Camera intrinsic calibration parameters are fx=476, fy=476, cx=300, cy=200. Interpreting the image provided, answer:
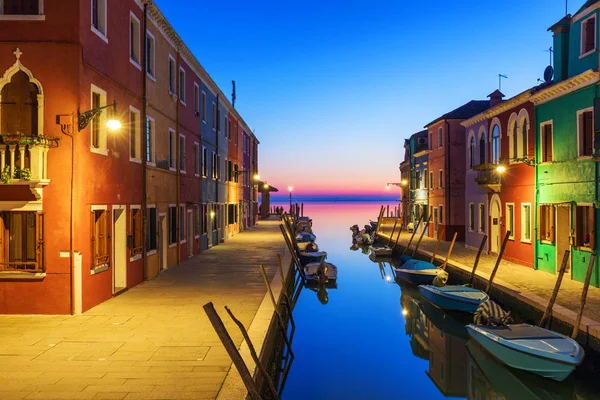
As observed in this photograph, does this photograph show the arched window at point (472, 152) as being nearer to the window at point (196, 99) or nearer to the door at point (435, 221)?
the door at point (435, 221)

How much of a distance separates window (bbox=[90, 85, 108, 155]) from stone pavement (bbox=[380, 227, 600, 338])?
39.8 feet

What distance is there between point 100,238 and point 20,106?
12.2 feet

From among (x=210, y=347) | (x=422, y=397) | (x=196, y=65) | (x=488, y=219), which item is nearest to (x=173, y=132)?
(x=196, y=65)

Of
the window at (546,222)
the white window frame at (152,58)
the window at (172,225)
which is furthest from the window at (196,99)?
the window at (546,222)

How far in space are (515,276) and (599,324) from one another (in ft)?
23.0

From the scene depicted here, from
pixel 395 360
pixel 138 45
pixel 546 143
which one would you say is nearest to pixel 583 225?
pixel 546 143

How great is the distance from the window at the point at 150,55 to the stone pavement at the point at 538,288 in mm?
13640

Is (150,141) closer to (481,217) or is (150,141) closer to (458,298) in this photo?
(458,298)

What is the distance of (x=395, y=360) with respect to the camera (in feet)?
42.3

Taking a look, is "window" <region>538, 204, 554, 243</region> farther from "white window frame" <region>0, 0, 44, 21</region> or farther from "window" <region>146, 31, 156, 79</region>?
"white window frame" <region>0, 0, 44, 21</region>

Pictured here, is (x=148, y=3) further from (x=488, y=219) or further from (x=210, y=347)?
(x=488, y=219)

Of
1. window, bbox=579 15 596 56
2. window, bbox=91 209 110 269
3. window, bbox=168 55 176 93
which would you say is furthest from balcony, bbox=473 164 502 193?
window, bbox=91 209 110 269

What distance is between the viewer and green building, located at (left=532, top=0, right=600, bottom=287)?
48.9ft

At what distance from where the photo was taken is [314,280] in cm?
2370
